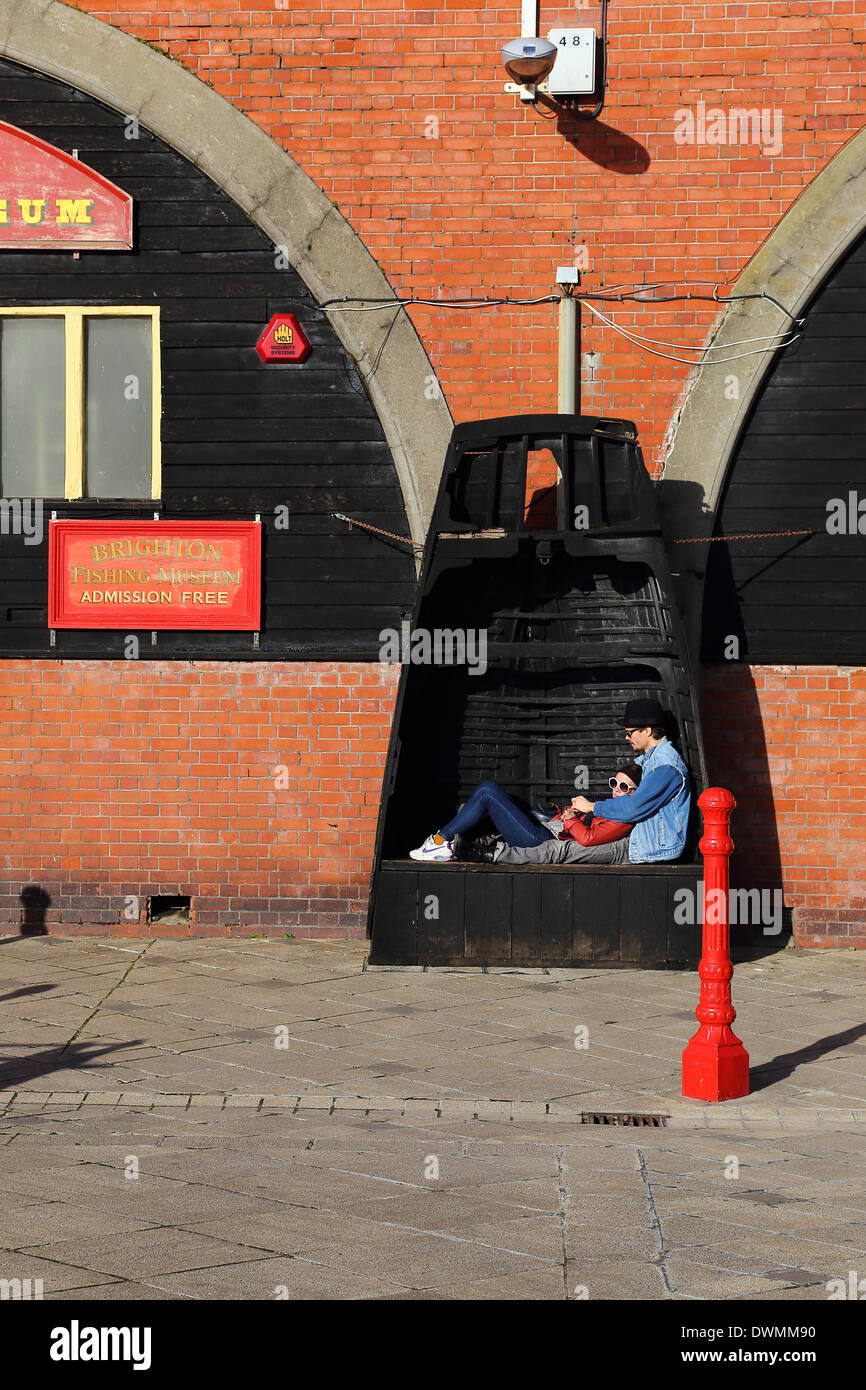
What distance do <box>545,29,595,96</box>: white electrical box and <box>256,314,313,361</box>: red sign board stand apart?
98.9 inches

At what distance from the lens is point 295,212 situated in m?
11.7

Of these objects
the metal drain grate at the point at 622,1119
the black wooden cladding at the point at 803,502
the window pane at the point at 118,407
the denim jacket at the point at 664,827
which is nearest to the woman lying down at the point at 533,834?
the denim jacket at the point at 664,827

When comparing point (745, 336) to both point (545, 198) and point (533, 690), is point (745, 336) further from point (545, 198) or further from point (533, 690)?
point (533, 690)

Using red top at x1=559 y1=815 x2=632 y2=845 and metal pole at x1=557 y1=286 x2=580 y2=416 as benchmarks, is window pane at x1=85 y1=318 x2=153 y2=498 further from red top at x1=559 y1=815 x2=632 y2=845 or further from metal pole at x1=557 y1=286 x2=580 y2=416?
red top at x1=559 y1=815 x2=632 y2=845

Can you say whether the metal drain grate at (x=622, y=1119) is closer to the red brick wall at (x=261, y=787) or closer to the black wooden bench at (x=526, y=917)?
the black wooden bench at (x=526, y=917)

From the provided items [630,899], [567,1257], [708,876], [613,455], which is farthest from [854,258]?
[567,1257]

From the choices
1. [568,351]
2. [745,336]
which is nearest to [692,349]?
[745,336]

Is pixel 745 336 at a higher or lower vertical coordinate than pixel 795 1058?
higher

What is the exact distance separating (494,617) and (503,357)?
1.94m

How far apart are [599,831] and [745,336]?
3.87 meters

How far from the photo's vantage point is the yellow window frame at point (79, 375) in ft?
38.8

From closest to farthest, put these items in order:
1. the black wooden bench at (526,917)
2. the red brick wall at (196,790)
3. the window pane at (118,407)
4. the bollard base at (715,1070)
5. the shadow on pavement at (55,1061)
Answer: the bollard base at (715,1070), the shadow on pavement at (55,1061), the black wooden bench at (526,917), the red brick wall at (196,790), the window pane at (118,407)

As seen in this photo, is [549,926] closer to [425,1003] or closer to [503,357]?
[425,1003]

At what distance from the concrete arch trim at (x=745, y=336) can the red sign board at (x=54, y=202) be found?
4397 mm
